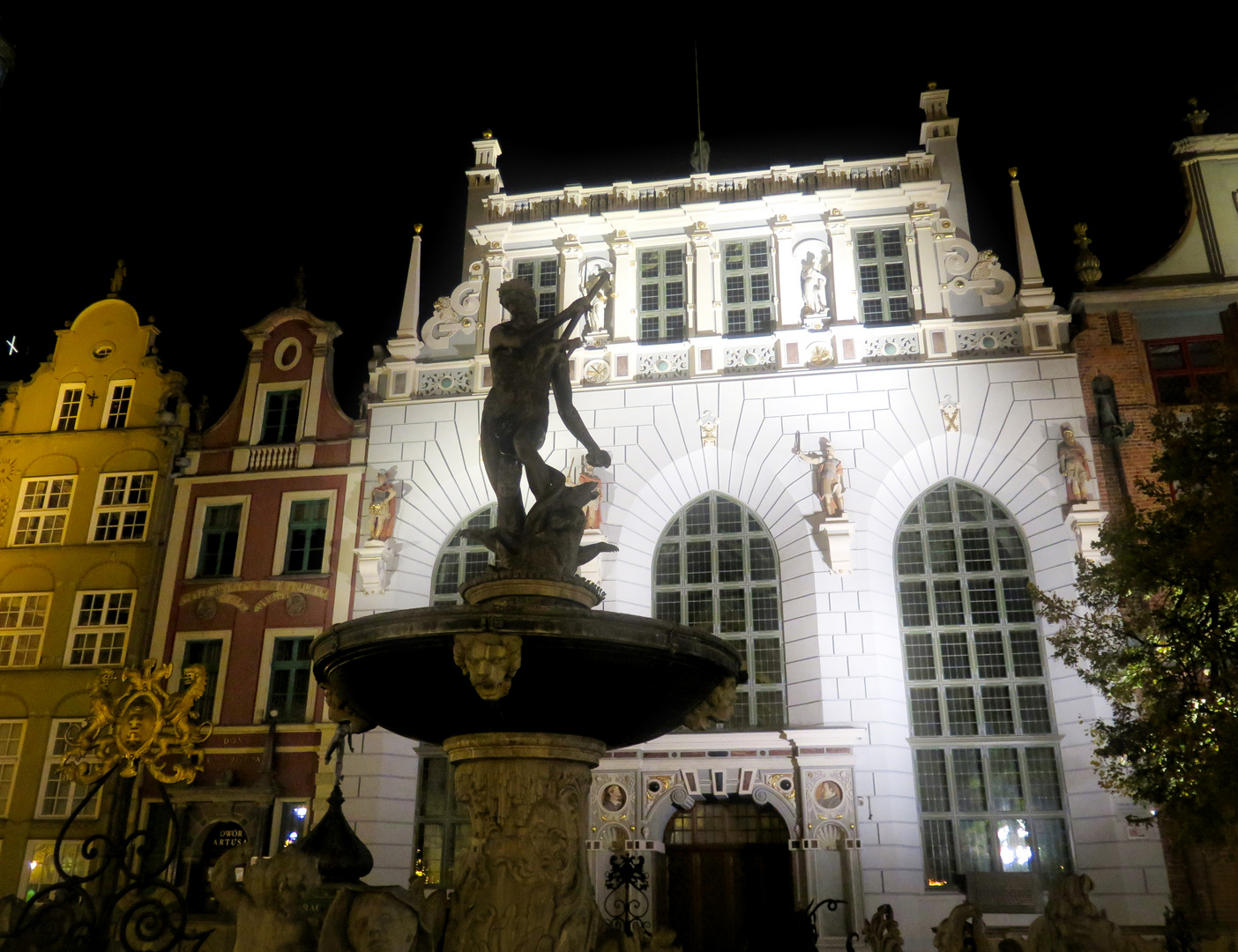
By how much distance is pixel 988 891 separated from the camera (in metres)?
17.9

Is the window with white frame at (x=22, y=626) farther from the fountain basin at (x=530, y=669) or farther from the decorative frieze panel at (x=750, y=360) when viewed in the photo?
the fountain basin at (x=530, y=669)

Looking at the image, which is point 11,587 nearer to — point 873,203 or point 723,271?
point 723,271

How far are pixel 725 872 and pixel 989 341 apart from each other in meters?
11.8

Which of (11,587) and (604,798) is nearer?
(604,798)

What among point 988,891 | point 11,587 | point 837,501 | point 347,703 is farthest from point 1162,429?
point 11,587

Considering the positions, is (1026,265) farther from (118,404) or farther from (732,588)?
(118,404)

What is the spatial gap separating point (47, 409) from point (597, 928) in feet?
75.1

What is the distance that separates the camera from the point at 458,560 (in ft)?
72.9

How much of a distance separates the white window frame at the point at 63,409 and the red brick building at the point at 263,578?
3628 mm

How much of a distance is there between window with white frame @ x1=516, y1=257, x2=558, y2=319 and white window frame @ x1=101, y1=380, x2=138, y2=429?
32.0 feet

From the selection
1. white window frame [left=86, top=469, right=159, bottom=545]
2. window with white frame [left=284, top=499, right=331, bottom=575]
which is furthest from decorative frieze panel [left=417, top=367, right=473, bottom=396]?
white window frame [left=86, top=469, right=159, bottom=545]

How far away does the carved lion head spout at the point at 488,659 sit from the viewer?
7.03 metres

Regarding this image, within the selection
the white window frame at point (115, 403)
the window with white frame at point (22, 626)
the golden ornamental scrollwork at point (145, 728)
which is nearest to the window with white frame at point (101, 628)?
the window with white frame at point (22, 626)

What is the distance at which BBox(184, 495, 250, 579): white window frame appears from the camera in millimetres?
22812
